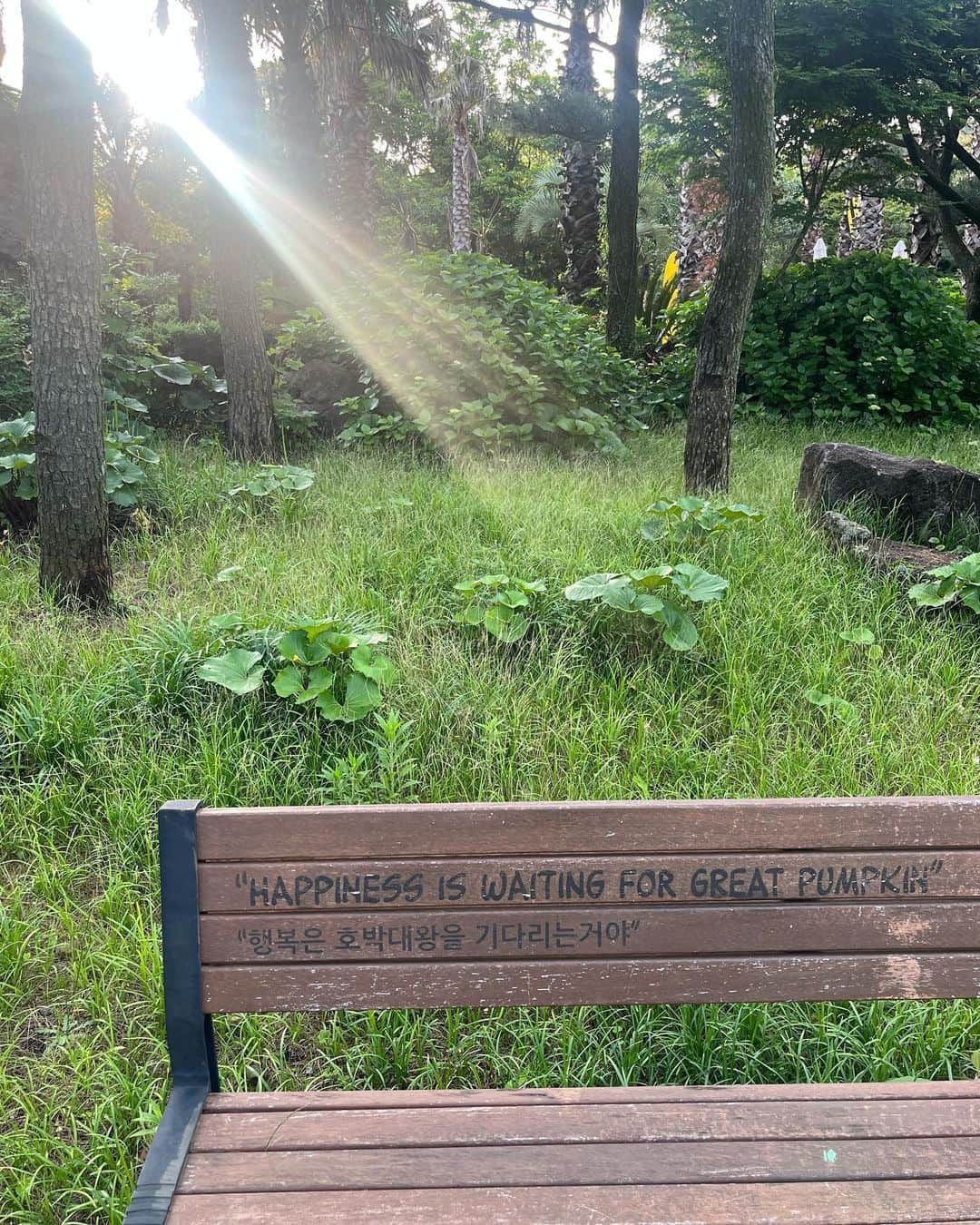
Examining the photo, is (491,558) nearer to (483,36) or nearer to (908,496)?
(908,496)

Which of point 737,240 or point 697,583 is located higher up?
point 737,240

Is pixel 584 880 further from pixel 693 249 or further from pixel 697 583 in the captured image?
pixel 693 249

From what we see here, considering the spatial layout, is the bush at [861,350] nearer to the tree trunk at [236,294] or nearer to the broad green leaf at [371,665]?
the tree trunk at [236,294]

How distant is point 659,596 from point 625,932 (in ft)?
7.17

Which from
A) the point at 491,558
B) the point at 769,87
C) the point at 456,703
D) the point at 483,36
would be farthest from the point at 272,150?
the point at 483,36

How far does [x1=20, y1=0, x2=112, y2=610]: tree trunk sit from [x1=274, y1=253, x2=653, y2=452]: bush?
3367 mm

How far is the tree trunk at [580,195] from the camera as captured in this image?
1249cm

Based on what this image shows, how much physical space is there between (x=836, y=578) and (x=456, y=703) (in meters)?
2.07

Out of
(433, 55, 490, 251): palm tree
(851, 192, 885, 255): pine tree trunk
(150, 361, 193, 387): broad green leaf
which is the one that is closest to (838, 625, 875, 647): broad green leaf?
(150, 361, 193, 387): broad green leaf

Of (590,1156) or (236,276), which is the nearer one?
(590,1156)

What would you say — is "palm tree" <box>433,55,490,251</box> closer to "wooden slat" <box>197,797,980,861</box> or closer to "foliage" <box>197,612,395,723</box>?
"foliage" <box>197,612,395,723</box>

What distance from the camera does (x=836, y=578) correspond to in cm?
415

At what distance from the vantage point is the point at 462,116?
20.8 metres

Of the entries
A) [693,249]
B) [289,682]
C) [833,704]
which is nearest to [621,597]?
[833,704]
